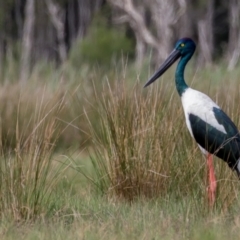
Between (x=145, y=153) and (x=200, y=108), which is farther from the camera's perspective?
(x=145, y=153)

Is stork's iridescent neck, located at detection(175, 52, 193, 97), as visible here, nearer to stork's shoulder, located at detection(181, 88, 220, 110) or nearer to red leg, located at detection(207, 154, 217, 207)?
stork's shoulder, located at detection(181, 88, 220, 110)

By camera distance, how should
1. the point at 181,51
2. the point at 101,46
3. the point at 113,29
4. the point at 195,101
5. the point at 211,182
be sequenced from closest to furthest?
the point at 211,182 < the point at 195,101 < the point at 181,51 < the point at 101,46 < the point at 113,29

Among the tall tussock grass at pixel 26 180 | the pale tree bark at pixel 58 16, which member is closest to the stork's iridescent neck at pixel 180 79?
the tall tussock grass at pixel 26 180

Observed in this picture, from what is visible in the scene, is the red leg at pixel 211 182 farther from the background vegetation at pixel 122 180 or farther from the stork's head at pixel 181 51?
the stork's head at pixel 181 51

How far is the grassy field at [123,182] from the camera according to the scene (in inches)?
239

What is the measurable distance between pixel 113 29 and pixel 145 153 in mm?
24997

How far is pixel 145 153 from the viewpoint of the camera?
7410 millimetres

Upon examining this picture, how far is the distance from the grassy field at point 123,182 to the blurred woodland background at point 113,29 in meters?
17.6

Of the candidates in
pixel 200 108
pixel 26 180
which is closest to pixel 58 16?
pixel 200 108

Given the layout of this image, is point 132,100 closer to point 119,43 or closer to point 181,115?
point 181,115

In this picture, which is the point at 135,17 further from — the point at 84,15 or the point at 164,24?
the point at 84,15

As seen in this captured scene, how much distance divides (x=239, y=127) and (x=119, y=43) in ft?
74.2

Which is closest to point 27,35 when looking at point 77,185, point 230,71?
point 230,71

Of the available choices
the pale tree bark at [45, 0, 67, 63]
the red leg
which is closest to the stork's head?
the red leg
